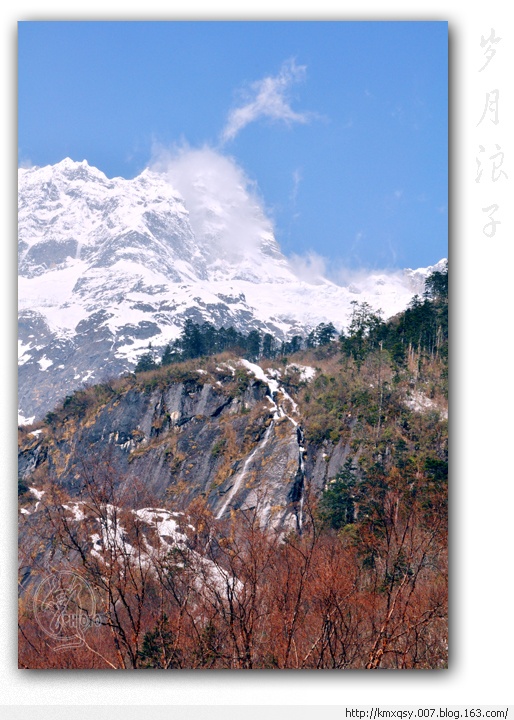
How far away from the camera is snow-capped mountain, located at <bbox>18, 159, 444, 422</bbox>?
7945mm

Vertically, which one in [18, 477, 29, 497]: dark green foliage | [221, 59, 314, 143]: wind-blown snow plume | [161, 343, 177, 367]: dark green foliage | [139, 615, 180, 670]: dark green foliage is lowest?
[139, 615, 180, 670]: dark green foliage

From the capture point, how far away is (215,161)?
7.98 m

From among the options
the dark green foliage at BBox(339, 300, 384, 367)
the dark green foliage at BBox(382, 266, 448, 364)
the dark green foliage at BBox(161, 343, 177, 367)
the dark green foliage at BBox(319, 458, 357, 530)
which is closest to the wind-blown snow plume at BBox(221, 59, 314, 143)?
the dark green foliage at BBox(382, 266, 448, 364)

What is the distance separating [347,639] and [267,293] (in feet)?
17.6

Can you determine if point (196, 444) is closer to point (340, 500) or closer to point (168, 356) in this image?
point (168, 356)

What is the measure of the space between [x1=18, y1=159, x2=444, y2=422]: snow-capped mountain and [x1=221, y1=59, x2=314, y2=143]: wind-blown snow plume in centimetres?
75

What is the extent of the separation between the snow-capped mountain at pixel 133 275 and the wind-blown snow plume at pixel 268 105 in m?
0.75

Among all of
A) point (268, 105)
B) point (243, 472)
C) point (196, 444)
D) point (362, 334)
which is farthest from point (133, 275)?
point (268, 105)

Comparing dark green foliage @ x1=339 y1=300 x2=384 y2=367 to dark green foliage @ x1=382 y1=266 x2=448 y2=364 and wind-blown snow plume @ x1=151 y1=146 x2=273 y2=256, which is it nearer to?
dark green foliage @ x1=382 y1=266 x2=448 y2=364

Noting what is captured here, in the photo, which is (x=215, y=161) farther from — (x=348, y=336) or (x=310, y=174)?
(x=348, y=336)

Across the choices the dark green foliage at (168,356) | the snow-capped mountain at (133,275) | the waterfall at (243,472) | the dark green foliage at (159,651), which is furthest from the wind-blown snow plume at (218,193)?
the dark green foliage at (168,356)

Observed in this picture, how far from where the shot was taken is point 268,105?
7.80 meters

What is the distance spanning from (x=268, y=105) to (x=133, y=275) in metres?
5.35
